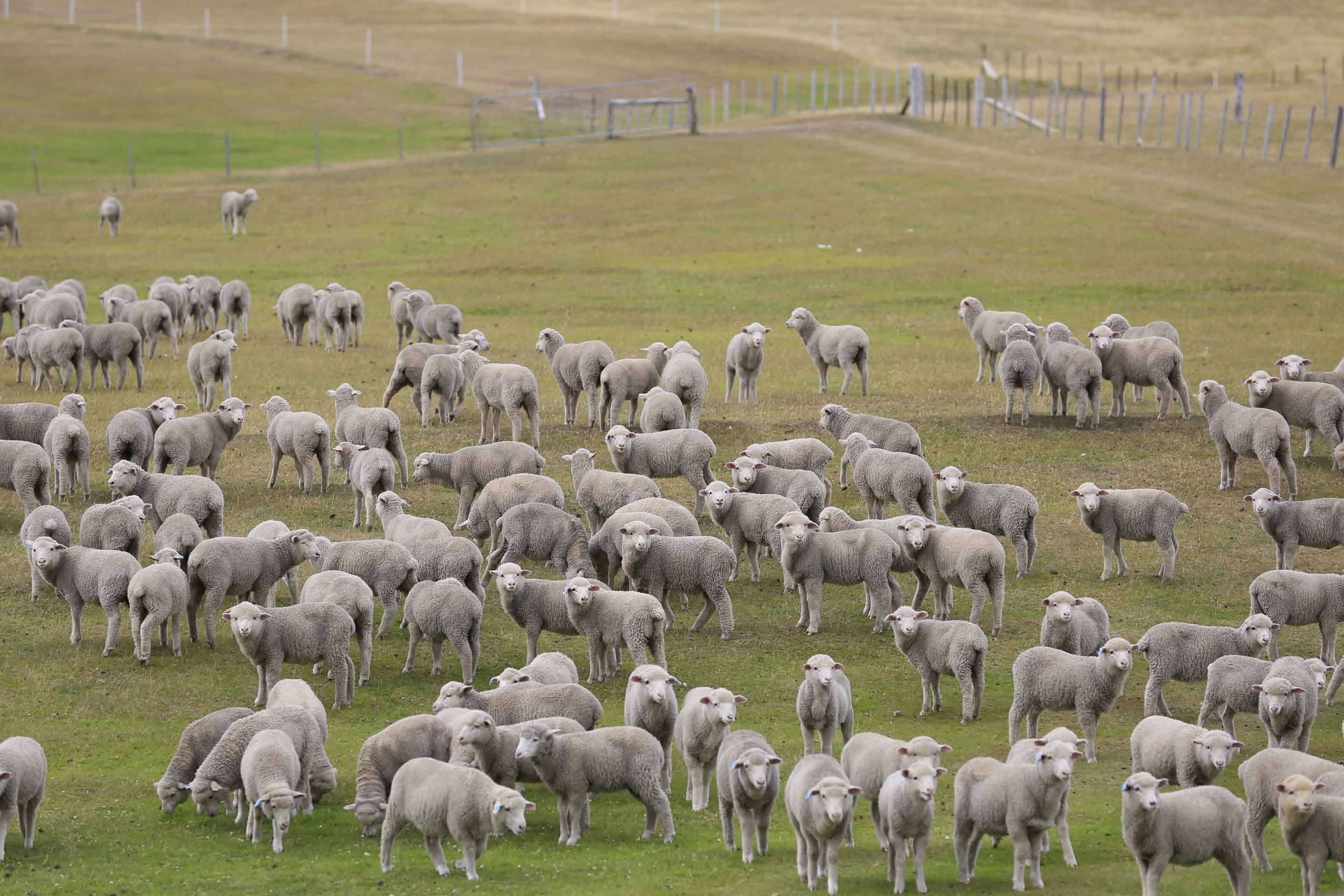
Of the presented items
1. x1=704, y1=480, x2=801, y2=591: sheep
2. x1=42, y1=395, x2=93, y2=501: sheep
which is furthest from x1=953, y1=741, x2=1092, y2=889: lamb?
x1=42, y1=395, x2=93, y2=501: sheep

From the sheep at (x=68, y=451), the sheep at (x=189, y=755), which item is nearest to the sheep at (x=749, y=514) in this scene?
the sheep at (x=189, y=755)

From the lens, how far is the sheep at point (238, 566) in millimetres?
16812

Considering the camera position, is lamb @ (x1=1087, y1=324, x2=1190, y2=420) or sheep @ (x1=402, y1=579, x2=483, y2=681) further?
lamb @ (x1=1087, y1=324, x2=1190, y2=420)

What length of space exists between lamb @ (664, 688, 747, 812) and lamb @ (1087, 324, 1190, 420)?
47.0 feet

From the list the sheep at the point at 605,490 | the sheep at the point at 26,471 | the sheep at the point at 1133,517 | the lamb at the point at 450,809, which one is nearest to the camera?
the lamb at the point at 450,809

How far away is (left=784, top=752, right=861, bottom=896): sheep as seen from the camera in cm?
1139

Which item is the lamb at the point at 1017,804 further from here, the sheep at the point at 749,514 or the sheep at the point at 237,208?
the sheep at the point at 237,208

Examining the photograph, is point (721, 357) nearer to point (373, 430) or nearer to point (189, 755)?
point (373, 430)

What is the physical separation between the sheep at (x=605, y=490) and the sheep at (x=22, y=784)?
746 cm

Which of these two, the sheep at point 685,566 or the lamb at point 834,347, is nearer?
the sheep at point 685,566

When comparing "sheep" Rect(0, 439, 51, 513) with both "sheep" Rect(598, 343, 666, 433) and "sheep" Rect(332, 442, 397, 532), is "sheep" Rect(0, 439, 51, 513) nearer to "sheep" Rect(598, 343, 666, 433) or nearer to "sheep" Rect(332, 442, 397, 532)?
"sheep" Rect(332, 442, 397, 532)

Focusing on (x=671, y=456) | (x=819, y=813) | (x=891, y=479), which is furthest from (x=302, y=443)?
(x=819, y=813)

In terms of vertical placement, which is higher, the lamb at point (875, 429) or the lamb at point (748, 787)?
the lamb at point (875, 429)

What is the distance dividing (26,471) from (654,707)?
37.2 ft
